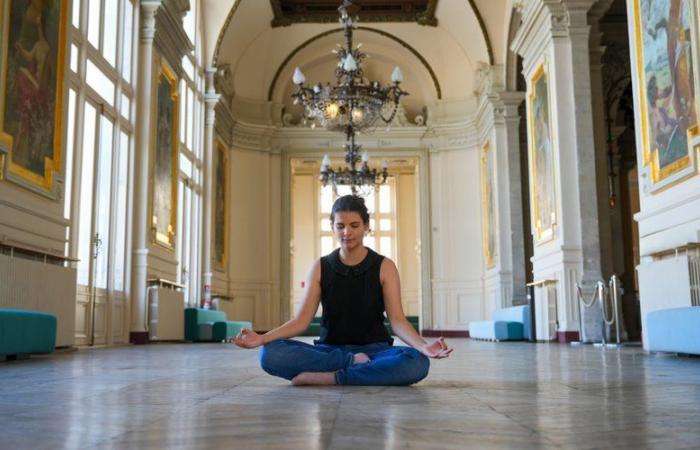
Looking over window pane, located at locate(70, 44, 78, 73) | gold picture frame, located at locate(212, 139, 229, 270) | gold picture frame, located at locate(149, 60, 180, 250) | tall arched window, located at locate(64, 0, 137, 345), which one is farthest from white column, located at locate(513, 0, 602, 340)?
gold picture frame, located at locate(212, 139, 229, 270)

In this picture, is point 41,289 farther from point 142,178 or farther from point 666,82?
point 666,82

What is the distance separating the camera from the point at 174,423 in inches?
87.7

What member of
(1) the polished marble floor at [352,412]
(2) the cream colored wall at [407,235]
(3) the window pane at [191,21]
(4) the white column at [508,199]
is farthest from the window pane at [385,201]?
(1) the polished marble floor at [352,412]

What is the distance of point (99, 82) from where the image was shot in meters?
10.1

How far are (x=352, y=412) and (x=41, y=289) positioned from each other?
18.2 feet

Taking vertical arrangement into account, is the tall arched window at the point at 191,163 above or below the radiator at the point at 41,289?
above

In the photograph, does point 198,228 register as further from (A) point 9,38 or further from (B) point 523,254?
(A) point 9,38

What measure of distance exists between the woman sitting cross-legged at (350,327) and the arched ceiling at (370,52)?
46.5 feet

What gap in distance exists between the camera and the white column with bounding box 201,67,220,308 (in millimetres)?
15625

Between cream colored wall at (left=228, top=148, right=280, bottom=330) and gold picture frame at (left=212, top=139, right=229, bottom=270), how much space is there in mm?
548

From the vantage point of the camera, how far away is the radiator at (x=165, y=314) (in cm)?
1109

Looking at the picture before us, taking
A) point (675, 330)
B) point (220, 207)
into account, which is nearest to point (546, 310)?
point (675, 330)

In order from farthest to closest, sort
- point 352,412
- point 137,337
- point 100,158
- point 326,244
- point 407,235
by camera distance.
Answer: point 326,244 → point 407,235 → point 137,337 → point 100,158 → point 352,412

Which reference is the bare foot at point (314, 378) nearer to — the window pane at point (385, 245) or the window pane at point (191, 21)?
the window pane at point (191, 21)
